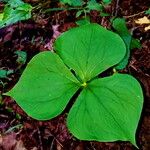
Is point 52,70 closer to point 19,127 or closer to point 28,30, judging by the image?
point 19,127

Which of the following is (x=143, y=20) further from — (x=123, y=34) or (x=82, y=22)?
(x=82, y=22)

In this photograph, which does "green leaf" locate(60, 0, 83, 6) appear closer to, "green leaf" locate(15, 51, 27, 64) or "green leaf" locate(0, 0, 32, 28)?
"green leaf" locate(0, 0, 32, 28)

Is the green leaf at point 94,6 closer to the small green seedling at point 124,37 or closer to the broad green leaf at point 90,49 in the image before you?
the small green seedling at point 124,37

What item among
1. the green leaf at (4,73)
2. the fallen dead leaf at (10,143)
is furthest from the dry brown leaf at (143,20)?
the fallen dead leaf at (10,143)

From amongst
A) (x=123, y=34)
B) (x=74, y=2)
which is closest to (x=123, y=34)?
(x=123, y=34)

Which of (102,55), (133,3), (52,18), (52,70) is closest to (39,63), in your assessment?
(52,70)

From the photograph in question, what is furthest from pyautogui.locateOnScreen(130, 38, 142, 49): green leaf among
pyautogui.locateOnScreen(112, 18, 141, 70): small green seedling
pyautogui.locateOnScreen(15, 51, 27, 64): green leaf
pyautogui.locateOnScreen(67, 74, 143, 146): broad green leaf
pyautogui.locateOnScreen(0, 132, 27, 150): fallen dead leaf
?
pyautogui.locateOnScreen(0, 132, 27, 150): fallen dead leaf
